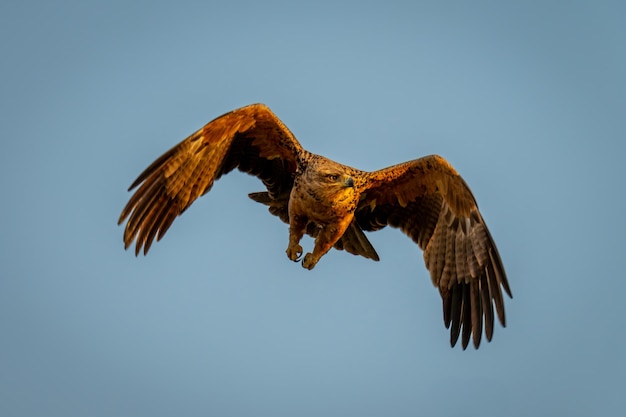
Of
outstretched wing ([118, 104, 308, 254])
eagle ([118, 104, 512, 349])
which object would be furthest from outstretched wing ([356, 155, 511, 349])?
outstretched wing ([118, 104, 308, 254])

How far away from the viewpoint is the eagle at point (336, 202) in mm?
12188

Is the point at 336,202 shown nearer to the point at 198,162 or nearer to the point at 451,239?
the point at 198,162

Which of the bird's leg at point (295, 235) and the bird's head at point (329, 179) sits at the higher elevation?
the bird's head at point (329, 179)

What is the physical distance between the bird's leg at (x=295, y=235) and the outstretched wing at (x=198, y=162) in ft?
2.29

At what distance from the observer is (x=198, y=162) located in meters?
12.4

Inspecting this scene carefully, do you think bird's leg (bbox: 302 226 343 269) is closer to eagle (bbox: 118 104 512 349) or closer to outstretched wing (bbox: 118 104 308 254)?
eagle (bbox: 118 104 512 349)

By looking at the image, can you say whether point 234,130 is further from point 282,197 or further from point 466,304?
point 466,304

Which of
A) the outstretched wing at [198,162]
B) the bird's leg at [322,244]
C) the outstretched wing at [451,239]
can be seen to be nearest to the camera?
the outstretched wing at [198,162]

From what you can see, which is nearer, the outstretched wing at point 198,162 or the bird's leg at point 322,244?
the outstretched wing at point 198,162

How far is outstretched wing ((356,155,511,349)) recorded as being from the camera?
13344 mm

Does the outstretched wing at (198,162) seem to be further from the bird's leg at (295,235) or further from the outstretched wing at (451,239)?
the outstretched wing at (451,239)

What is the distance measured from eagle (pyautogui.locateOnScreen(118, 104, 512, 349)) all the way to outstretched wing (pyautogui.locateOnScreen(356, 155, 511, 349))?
13 millimetres

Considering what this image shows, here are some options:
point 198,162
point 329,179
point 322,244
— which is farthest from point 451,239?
point 198,162

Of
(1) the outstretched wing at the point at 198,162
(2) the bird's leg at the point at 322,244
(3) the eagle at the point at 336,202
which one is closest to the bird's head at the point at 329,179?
(3) the eagle at the point at 336,202
